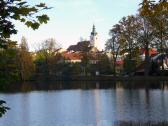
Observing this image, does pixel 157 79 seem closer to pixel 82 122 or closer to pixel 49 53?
pixel 49 53

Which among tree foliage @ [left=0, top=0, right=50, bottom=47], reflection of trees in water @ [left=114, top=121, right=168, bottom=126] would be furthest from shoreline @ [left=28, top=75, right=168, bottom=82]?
tree foliage @ [left=0, top=0, right=50, bottom=47]

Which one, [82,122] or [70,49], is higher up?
[70,49]

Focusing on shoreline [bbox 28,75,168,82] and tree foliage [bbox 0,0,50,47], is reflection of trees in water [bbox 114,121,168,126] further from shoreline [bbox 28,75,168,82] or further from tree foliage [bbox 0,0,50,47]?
shoreline [bbox 28,75,168,82]

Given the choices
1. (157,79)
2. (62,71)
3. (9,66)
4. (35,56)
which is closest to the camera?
(9,66)

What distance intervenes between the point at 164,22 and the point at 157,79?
9558 mm

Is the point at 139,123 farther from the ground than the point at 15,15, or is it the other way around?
the point at 15,15

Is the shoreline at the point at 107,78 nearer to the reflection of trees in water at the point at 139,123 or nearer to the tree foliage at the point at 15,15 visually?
the reflection of trees in water at the point at 139,123

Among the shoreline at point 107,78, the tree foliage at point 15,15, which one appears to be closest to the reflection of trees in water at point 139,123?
the tree foliage at point 15,15

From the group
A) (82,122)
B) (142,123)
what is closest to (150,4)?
(142,123)

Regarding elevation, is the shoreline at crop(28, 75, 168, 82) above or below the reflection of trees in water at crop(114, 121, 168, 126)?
above

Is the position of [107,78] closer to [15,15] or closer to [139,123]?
[139,123]

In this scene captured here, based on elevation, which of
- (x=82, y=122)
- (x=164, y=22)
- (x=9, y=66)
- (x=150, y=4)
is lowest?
(x=82, y=122)

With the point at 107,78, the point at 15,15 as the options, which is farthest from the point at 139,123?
the point at 107,78

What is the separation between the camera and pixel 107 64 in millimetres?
87938
